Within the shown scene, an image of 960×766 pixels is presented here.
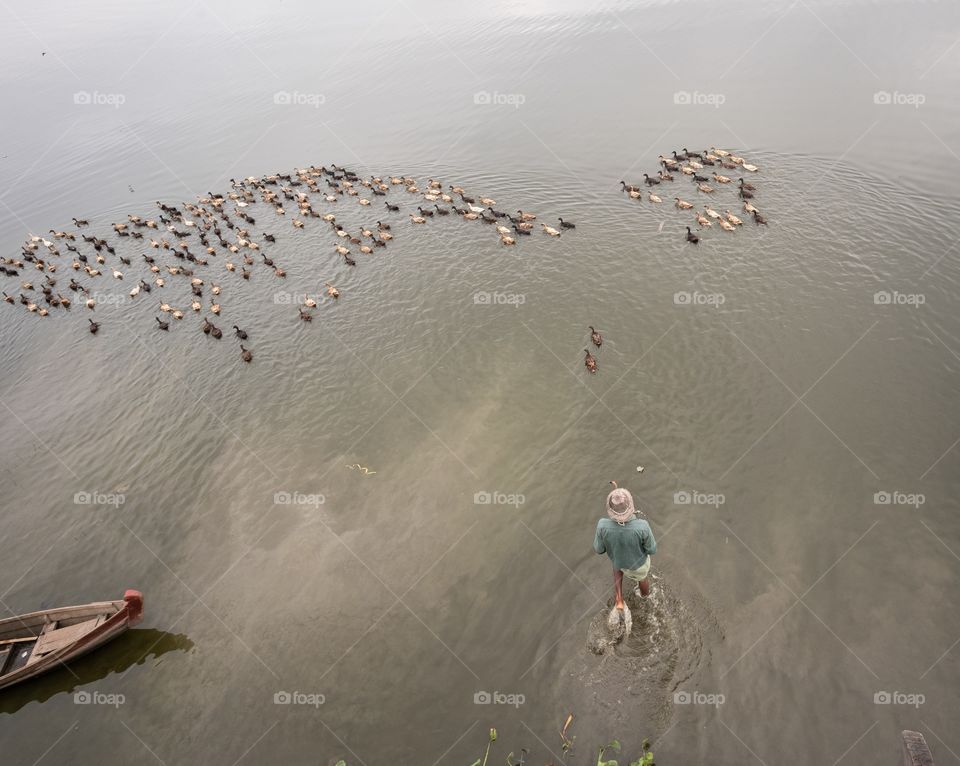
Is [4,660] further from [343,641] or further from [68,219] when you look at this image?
[68,219]

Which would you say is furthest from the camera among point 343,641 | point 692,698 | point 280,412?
point 280,412

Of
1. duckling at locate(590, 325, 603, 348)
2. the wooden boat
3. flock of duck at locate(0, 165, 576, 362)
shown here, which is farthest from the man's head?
flock of duck at locate(0, 165, 576, 362)

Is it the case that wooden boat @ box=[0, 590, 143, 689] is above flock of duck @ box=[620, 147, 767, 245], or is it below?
below

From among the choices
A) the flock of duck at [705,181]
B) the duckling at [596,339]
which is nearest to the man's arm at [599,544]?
the duckling at [596,339]

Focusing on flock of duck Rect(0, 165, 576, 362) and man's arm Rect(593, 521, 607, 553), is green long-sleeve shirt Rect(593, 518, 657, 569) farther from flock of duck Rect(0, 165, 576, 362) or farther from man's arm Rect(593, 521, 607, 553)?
flock of duck Rect(0, 165, 576, 362)

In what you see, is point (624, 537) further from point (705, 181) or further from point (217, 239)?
point (217, 239)

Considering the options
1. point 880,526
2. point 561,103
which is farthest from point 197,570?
point 561,103

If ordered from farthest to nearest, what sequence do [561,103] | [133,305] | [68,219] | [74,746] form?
[561,103], [68,219], [133,305], [74,746]
